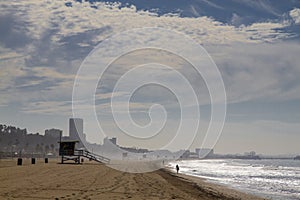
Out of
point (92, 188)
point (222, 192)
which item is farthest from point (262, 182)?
point (92, 188)

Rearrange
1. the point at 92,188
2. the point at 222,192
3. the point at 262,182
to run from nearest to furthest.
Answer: the point at 92,188
the point at 222,192
the point at 262,182

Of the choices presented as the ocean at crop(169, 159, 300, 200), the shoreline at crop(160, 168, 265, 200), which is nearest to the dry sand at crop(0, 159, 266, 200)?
the shoreline at crop(160, 168, 265, 200)

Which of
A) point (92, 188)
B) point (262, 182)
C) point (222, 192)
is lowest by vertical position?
point (262, 182)

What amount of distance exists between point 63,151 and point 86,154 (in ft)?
13.7

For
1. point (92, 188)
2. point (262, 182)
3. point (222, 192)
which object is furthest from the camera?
point (262, 182)

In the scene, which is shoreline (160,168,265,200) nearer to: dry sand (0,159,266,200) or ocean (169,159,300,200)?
dry sand (0,159,266,200)

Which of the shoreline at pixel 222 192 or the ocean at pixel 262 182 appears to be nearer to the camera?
the shoreline at pixel 222 192

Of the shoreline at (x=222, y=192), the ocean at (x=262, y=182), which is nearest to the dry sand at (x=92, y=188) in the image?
the shoreline at (x=222, y=192)

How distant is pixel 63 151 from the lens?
66250 millimetres

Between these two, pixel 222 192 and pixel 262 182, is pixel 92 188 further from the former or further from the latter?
pixel 262 182

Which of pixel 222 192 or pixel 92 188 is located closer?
pixel 92 188

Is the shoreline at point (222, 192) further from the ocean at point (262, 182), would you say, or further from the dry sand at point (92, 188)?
the ocean at point (262, 182)

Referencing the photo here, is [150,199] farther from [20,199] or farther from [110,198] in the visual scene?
[20,199]

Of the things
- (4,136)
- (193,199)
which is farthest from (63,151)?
(4,136)
